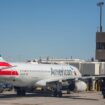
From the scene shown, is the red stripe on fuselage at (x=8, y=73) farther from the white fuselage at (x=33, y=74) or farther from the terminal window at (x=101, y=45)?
the terminal window at (x=101, y=45)

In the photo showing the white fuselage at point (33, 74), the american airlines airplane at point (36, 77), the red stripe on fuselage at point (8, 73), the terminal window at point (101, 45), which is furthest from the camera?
the terminal window at point (101, 45)

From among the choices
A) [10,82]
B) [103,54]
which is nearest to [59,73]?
[10,82]

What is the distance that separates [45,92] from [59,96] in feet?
24.8

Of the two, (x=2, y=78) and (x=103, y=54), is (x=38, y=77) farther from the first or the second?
(x=103, y=54)

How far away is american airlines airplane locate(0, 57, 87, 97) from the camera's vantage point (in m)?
42.1

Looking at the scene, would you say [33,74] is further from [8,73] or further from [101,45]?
[101,45]

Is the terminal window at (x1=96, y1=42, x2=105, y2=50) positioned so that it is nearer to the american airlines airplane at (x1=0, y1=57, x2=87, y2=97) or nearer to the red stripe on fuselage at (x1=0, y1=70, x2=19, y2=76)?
the american airlines airplane at (x1=0, y1=57, x2=87, y2=97)

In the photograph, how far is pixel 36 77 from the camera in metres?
45.5

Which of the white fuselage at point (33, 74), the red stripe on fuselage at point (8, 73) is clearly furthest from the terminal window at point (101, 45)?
the red stripe on fuselage at point (8, 73)

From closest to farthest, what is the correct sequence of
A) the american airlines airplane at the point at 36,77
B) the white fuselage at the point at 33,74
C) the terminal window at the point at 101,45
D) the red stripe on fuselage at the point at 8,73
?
the red stripe on fuselage at the point at 8,73
the american airlines airplane at the point at 36,77
the white fuselage at the point at 33,74
the terminal window at the point at 101,45

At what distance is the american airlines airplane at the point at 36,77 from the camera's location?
42138mm

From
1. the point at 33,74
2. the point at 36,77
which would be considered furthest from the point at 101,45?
the point at 33,74

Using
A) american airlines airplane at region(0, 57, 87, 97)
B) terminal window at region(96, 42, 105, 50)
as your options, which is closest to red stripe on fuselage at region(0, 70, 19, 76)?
american airlines airplane at region(0, 57, 87, 97)

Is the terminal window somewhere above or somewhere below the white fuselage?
above
